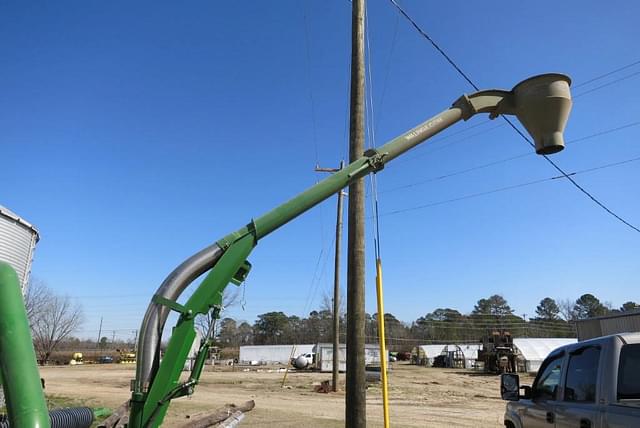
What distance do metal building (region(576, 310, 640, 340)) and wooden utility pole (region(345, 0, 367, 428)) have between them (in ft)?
66.5

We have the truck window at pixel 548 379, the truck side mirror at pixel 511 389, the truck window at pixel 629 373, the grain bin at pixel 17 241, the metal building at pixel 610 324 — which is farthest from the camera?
the metal building at pixel 610 324

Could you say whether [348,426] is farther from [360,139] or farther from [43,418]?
[43,418]

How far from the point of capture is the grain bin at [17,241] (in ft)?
21.5

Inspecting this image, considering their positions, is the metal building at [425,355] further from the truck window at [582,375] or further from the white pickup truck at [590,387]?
the truck window at [582,375]

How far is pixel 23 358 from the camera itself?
192 centimetres

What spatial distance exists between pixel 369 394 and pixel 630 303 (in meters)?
Answer: 91.8

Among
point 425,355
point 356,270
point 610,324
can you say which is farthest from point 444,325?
point 356,270

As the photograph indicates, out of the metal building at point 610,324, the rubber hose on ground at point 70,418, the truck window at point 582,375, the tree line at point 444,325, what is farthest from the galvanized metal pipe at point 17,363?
the tree line at point 444,325

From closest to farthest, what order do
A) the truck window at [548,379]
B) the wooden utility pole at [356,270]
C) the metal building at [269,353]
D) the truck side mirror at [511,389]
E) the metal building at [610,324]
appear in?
the truck window at [548,379]
the truck side mirror at [511,389]
the wooden utility pole at [356,270]
the metal building at [610,324]
the metal building at [269,353]

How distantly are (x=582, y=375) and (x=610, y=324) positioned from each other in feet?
84.6

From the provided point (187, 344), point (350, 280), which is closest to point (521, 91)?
point (350, 280)

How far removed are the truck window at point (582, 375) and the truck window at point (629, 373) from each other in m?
0.28

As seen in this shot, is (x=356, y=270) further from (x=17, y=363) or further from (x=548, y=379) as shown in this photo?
(x=17, y=363)

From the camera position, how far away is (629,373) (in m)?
3.62
